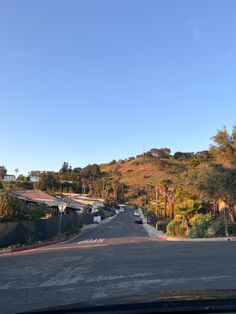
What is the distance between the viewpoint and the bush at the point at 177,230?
4152 centimetres

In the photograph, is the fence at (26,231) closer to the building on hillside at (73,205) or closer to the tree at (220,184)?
the tree at (220,184)

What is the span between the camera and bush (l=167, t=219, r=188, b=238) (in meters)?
41.5

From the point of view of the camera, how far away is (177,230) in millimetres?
42500

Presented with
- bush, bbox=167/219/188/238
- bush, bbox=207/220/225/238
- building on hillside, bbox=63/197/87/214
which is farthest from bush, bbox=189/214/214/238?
building on hillside, bbox=63/197/87/214

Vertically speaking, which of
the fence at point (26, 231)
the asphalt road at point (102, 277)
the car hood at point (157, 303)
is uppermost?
the fence at point (26, 231)

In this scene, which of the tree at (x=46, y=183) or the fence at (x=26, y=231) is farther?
the tree at (x=46, y=183)

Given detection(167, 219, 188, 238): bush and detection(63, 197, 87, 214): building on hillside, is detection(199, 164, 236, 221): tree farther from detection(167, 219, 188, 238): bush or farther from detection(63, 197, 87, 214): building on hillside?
detection(63, 197, 87, 214): building on hillside

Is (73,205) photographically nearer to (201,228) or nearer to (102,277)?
(201,228)

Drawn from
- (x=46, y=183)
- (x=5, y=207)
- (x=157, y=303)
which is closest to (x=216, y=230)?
(x=5, y=207)

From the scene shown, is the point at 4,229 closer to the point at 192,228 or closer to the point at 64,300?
the point at 192,228

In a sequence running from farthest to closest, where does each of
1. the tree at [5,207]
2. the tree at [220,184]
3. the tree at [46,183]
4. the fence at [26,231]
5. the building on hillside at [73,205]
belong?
1. the tree at [46,183]
2. the building on hillside at [73,205]
3. the tree at [220,184]
4. the tree at [5,207]
5. the fence at [26,231]

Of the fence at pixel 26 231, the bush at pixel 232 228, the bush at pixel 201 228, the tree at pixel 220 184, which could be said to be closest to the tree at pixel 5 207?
the fence at pixel 26 231

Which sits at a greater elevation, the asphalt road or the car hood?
the car hood

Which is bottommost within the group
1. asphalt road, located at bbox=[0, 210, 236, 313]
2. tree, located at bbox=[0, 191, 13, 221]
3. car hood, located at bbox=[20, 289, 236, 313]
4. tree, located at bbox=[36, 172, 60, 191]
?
asphalt road, located at bbox=[0, 210, 236, 313]
